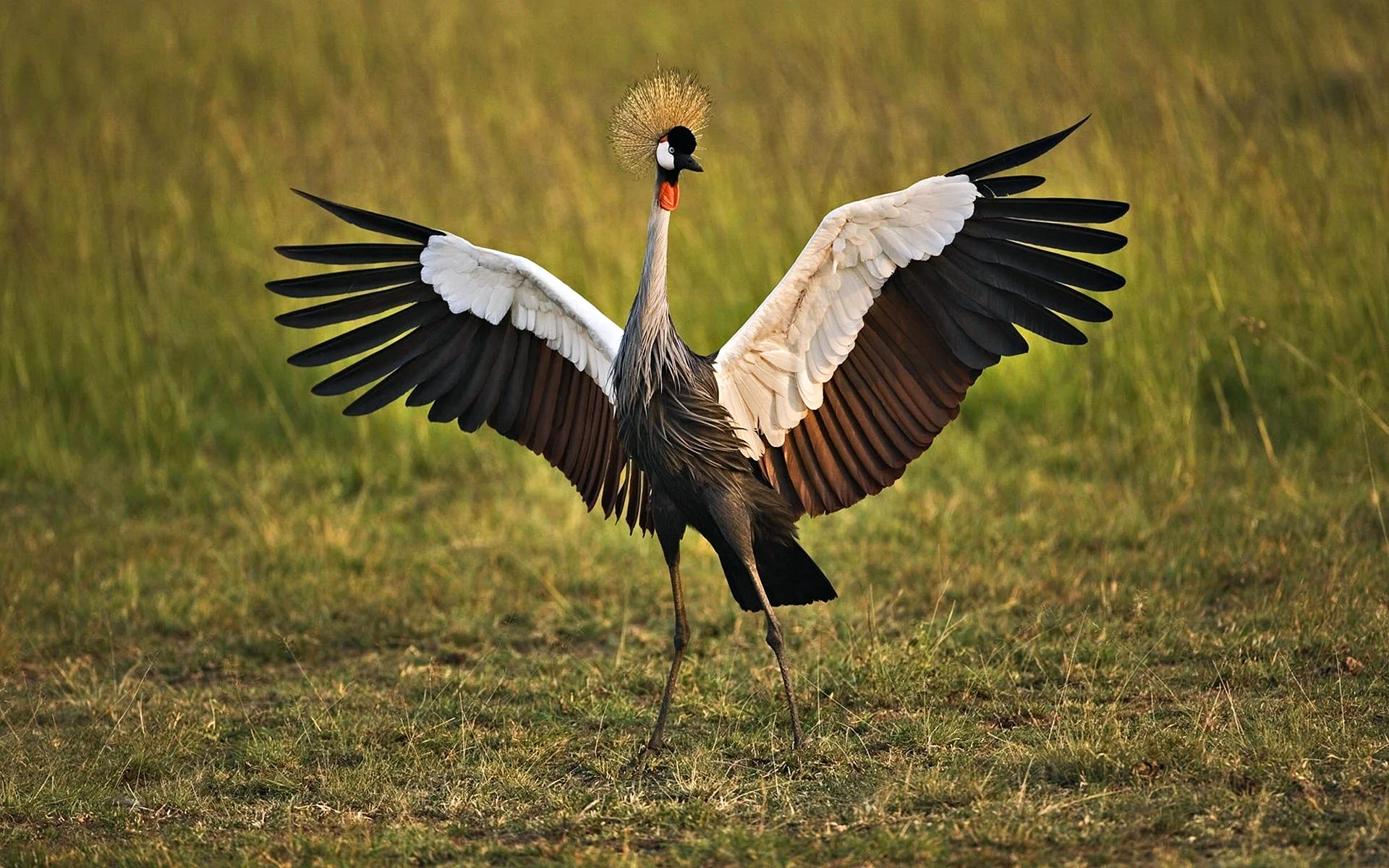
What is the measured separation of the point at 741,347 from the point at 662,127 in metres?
0.69

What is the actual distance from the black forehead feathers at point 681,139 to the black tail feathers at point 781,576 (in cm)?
117

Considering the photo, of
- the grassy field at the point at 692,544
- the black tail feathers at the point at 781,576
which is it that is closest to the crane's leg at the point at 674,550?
the black tail feathers at the point at 781,576

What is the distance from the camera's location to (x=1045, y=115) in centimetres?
893

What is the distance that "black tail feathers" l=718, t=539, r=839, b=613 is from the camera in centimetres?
453

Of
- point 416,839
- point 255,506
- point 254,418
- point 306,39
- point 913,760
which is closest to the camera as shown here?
point 416,839

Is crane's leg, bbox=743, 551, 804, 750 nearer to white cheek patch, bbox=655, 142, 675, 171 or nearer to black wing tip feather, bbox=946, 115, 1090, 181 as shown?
white cheek patch, bbox=655, 142, 675, 171

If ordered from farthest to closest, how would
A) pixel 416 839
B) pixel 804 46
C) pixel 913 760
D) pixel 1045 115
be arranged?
pixel 804 46 < pixel 1045 115 < pixel 913 760 < pixel 416 839

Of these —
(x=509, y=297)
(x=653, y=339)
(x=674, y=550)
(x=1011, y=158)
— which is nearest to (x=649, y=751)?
(x=674, y=550)

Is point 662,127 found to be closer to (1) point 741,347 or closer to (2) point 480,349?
(1) point 741,347

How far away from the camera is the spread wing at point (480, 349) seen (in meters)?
4.67

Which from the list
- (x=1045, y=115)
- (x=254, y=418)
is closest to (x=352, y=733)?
(x=254, y=418)

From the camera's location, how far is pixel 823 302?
4371 millimetres

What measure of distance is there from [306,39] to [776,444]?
8217 mm

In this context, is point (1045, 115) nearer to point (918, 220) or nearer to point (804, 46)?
point (804, 46)
